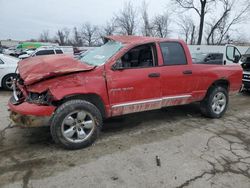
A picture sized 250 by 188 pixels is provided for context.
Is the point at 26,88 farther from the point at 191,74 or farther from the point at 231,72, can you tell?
the point at 231,72

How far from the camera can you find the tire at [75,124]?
3.77 m

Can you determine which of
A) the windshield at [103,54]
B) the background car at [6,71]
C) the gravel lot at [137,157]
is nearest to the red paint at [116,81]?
the windshield at [103,54]

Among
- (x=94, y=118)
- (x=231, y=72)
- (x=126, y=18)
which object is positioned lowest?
(x=94, y=118)

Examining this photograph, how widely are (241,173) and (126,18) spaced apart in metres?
41.4

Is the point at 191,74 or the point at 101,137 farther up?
the point at 191,74

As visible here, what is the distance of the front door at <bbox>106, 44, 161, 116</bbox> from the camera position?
424 centimetres

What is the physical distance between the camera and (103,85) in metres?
4.09

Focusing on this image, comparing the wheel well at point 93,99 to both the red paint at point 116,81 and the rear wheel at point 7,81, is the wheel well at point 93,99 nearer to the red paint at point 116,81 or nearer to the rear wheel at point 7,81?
the red paint at point 116,81

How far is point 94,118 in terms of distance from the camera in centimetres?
406

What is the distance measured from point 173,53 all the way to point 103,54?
1455 millimetres

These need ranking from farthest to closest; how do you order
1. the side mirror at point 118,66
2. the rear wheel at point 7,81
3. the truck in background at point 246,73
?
the rear wheel at point 7,81 → the truck in background at point 246,73 → the side mirror at point 118,66

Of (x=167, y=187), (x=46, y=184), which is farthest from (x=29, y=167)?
(x=167, y=187)

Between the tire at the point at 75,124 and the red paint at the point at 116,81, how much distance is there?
17 cm

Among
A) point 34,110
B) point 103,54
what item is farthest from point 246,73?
point 34,110
